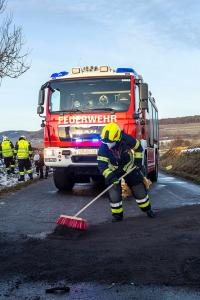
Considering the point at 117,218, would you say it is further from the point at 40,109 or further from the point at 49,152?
the point at 40,109

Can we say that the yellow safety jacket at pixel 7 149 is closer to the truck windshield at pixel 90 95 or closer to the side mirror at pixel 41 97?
the side mirror at pixel 41 97

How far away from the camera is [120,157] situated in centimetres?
824

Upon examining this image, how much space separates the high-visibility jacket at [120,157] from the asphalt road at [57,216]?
0.84 m

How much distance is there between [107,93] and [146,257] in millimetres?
7480

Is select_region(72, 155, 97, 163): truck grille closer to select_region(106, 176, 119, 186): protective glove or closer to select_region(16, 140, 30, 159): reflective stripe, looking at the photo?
select_region(106, 176, 119, 186): protective glove

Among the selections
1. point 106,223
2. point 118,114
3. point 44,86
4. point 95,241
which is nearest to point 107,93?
point 118,114

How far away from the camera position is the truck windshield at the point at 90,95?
11.7 metres

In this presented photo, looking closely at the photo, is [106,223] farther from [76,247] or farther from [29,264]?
[29,264]

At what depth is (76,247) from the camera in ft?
18.0

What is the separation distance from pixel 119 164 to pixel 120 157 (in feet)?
0.42

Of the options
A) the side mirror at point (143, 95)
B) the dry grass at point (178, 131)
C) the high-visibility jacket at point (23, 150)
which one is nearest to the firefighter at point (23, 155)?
the high-visibility jacket at point (23, 150)

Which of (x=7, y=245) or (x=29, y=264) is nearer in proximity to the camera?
(x=29, y=264)

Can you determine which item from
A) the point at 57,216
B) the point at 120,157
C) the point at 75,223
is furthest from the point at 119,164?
the point at 75,223

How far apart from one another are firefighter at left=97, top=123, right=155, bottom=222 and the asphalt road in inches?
12.0
